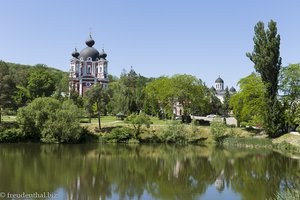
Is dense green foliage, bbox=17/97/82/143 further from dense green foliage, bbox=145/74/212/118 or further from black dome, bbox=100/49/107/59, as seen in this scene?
black dome, bbox=100/49/107/59

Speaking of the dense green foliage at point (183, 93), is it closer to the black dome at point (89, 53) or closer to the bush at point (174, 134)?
the bush at point (174, 134)

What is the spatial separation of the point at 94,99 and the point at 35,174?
2602cm

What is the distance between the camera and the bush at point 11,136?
40.8 metres

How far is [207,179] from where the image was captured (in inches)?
931

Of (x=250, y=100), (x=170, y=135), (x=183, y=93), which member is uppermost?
(x=183, y=93)

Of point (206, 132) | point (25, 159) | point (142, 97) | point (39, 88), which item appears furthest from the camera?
point (142, 97)

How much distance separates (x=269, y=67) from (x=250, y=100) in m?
5.92

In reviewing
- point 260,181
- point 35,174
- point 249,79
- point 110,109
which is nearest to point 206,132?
point 249,79

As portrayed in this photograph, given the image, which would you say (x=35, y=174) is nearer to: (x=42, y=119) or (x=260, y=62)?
(x=42, y=119)

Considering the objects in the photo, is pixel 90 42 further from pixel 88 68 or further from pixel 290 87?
pixel 290 87

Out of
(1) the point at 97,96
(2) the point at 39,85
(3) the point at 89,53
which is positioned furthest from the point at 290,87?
(3) the point at 89,53

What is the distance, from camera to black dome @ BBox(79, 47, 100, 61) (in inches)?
3103

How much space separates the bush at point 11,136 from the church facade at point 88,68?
112 feet

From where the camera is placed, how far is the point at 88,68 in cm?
7912
